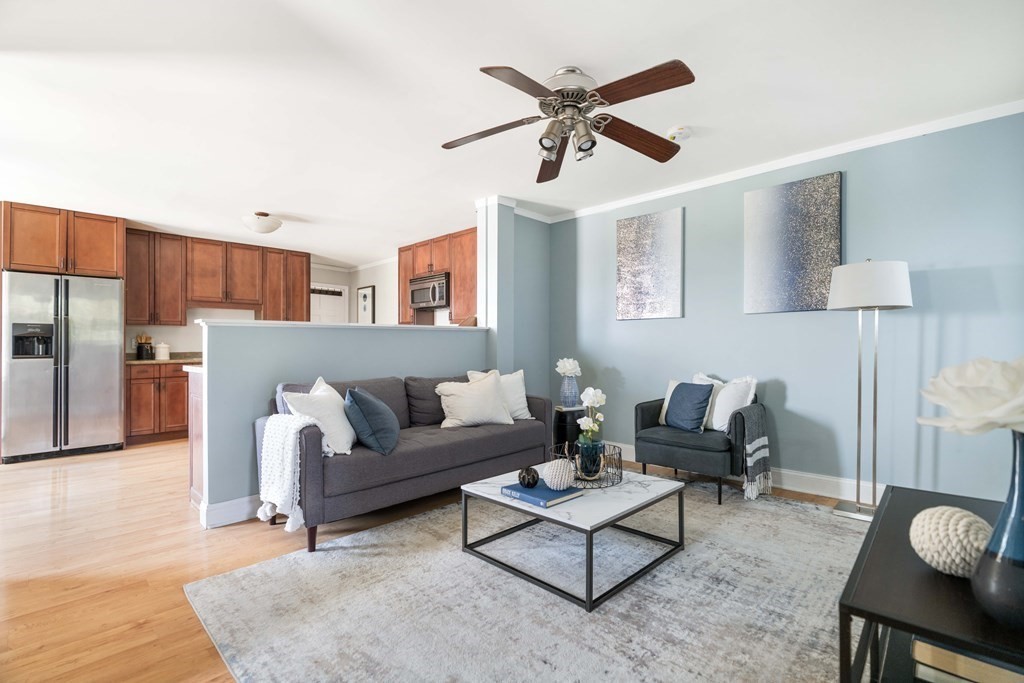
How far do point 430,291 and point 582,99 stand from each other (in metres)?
3.86

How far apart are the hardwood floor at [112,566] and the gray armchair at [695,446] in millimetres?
716

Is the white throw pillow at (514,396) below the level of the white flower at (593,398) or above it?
below

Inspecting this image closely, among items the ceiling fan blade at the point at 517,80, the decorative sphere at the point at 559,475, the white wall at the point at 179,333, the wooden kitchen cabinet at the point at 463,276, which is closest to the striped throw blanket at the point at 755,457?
the decorative sphere at the point at 559,475

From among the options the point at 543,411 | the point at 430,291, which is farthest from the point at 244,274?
the point at 543,411

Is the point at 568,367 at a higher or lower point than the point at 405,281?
lower

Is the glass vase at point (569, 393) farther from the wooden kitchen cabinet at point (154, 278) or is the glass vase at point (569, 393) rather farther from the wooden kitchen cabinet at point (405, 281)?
the wooden kitchen cabinet at point (154, 278)

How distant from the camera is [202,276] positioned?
6059 millimetres

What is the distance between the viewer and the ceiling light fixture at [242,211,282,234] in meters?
4.86

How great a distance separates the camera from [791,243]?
3568 millimetres

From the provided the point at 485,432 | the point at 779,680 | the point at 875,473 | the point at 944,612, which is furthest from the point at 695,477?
the point at 944,612

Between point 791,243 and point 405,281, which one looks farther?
point 405,281

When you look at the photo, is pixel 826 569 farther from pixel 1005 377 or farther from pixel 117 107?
pixel 117 107

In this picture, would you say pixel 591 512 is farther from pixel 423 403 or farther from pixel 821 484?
pixel 821 484

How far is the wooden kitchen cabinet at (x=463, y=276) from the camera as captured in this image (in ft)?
17.3
